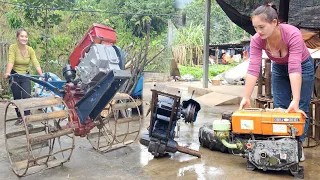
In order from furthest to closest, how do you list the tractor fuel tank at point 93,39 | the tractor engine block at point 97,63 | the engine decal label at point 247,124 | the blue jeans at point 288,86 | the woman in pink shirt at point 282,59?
the tractor fuel tank at point 93,39 → the tractor engine block at point 97,63 → the blue jeans at point 288,86 → the engine decal label at point 247,124 → the woman in pink shirt at point 282,59

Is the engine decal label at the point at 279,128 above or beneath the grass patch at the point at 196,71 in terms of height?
above

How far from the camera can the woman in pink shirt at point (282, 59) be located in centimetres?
278

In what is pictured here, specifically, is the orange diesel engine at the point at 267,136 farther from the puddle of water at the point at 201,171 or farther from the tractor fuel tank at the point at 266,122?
the puddle of water at the point at 201,171

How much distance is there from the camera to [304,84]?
3082 mm

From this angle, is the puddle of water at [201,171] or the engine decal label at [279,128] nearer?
the engine decal label at [279,128]

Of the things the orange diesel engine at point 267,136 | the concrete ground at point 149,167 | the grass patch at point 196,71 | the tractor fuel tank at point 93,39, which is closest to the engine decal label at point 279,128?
the orange diesel engine at point 267,136

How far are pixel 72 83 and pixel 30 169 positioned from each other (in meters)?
0.96

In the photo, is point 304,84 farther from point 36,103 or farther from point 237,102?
point 237,102

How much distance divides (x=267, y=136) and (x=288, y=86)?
596 millimetres

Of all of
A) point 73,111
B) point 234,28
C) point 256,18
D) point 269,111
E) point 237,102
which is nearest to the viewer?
point 256,18

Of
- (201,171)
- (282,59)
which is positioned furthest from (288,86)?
Answer: (201,171)

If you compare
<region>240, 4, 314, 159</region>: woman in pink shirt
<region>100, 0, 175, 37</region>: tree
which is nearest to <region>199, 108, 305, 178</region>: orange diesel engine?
<region>240, 4, 314, 159</region>: woman in pink shirt

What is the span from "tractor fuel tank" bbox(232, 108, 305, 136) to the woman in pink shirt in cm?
8

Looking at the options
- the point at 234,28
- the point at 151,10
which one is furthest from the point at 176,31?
the point at 234,28
